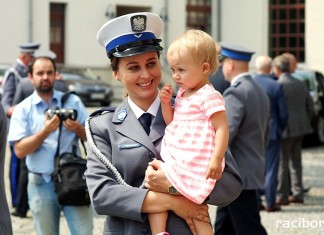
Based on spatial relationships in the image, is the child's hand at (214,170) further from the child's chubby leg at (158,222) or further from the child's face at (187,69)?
the child's face at (187,69)

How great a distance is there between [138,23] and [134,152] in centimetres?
58

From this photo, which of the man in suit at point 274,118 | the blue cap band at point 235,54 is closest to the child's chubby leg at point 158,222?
the blue cap band at point 235,54

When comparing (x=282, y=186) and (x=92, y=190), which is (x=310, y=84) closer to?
(x=282, y=186)

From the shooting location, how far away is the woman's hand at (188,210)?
3568 mm

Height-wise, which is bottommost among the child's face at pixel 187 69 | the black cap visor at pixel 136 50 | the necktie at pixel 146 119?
the necktie at pixel 146 119

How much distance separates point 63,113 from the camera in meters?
6.17

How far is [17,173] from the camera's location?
10.0 metres

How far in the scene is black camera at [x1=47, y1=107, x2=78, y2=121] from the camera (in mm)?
6160

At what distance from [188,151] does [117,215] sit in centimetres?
40

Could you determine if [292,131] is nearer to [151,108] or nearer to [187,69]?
[151,108]

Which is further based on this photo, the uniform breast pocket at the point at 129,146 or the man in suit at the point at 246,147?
the man in suit at the point at 246,147

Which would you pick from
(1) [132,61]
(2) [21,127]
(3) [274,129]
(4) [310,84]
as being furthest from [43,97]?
(4) [310,84]

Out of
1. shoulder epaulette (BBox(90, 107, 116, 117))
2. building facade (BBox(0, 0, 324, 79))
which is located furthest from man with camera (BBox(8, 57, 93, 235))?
building facade (BBox(0, 0, 324, 79))

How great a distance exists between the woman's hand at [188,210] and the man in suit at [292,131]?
25.8 ft
